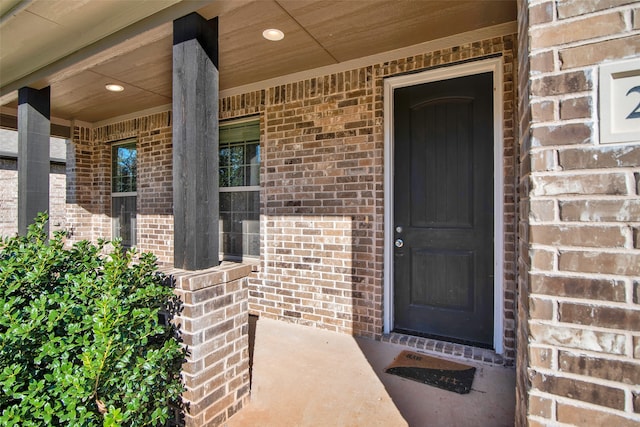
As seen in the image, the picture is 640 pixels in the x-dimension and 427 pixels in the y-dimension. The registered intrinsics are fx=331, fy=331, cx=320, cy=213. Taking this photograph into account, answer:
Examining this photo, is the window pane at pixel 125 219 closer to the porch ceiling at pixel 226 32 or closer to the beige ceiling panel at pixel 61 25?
the porch ceiling at pixel 226 32

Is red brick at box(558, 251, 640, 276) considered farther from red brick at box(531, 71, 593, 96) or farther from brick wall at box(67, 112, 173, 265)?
brick wall at box(67, 112, 173, 265)

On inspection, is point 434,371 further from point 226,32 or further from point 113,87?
point 113,87

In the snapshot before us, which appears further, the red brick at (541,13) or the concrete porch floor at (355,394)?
the concrete porch floor at (355,394)

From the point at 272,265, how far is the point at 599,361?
9.84 feet

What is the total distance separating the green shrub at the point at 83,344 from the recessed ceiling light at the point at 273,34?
6.36 feet

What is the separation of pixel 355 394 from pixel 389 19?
2680mm

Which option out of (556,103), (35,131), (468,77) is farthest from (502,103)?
(35,131)

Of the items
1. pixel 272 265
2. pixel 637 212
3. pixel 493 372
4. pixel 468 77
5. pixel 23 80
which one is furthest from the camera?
pixel 272 265

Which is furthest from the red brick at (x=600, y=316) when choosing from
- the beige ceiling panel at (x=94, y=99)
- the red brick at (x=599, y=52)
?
the beige ceiling panel at (x=94, y=99)

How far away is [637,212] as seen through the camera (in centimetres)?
90

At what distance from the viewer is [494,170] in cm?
269

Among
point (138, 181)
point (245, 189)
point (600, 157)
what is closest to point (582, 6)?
point (600, 157)

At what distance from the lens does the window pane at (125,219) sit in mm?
5223

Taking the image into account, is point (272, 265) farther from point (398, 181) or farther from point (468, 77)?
point (468, 77)
